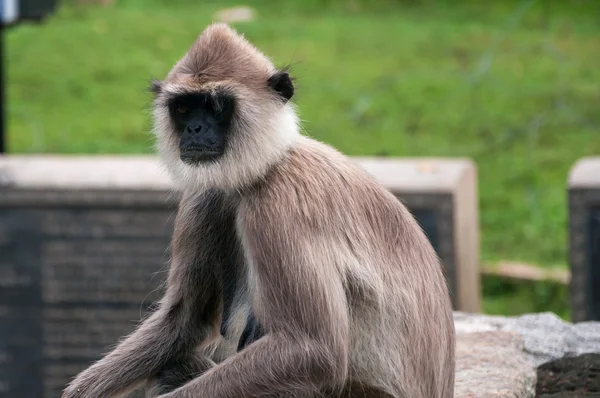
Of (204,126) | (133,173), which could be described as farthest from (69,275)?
(204,126)

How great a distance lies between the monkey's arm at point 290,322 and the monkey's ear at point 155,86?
0.62 m

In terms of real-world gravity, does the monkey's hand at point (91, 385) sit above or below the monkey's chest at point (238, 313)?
below

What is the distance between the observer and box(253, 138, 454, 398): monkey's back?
143 inches

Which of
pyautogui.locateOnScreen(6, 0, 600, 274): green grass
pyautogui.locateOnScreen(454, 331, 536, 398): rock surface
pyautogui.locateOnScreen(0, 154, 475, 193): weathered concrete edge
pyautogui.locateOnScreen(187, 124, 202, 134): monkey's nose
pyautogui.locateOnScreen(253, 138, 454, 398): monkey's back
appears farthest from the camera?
pyautogui.locateOnScreen(6, 0, 600, 274): green grass

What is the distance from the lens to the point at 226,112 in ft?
12.3

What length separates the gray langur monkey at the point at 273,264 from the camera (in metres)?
3.54

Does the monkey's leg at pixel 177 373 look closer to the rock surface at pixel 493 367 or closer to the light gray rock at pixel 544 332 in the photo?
the rock surface at pixel 493 367

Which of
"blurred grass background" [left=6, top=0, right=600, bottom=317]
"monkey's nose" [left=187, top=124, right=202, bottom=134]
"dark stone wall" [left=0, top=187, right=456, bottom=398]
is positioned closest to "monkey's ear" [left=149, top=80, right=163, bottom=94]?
"monkey's nose" [left=187, top=124, right=202, bottom=134]

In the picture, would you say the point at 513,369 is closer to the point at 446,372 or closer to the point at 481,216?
the point at 446,372

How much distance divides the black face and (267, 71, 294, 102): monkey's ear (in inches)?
5.6

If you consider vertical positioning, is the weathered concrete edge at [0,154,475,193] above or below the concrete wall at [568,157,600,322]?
above

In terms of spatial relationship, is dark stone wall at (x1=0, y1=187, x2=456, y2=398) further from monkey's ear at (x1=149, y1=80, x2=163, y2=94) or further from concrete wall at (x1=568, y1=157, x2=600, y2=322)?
monkey's ear at (x1=149, y1=80, x2=163, y2=94)

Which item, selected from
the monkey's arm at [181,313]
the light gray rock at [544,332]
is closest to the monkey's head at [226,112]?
the monkey's arm at [181,313]

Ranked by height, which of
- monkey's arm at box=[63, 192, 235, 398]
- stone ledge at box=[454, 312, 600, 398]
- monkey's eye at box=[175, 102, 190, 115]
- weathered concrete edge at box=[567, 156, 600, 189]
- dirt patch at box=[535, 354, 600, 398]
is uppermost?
monkey's eye at box=[175, 102, 190, 115]
